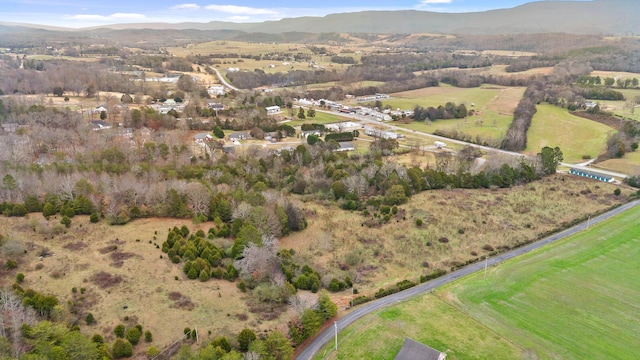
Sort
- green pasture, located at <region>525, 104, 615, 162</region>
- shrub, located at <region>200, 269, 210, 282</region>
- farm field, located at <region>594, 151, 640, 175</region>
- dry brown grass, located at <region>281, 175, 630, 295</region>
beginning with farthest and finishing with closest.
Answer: green pasture, located at <region>525, 104, 615, 162</region>, farm field, located at <region>594, 151, 640, 175</region>, dry brown grass, located at <region>281, 175, 630, 295</region>, shrub, located at <region>200, 269, 210, 282</region>

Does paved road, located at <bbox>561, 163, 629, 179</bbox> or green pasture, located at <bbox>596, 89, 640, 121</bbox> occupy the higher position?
green pasture, located at <bbox>596, 89, 640, 121</bbox>

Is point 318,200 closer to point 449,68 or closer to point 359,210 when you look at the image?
point 359,210

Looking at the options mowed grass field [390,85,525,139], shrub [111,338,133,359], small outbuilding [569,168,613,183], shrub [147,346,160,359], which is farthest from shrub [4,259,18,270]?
mowed grass field [390,85,525,139]

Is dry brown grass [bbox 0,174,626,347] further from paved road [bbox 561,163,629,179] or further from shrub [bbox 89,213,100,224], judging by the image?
paved road [bbox 561,163,629,179]

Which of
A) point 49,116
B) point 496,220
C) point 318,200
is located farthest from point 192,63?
point 496,220

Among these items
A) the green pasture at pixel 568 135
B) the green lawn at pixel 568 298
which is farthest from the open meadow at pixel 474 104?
the green lawn at pixel 568 298
